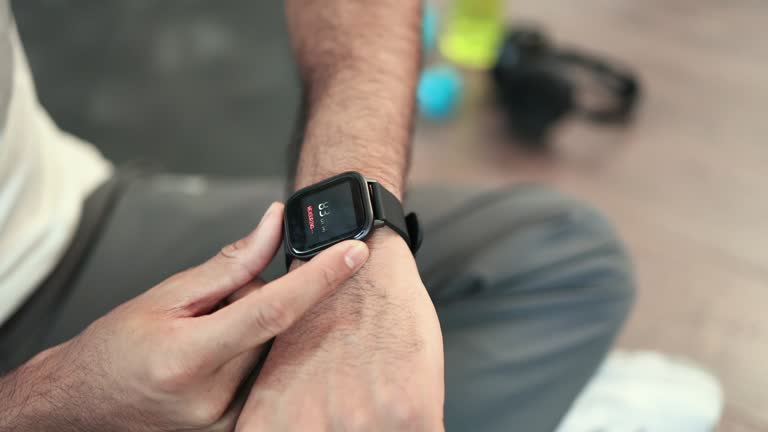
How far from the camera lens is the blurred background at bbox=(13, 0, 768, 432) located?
4.17 feet

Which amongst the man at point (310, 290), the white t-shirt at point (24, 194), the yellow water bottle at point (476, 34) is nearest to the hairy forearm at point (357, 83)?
the man at point (310, 290)

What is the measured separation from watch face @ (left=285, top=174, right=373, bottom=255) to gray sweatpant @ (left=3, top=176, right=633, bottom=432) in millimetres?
153

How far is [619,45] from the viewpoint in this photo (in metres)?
1.87

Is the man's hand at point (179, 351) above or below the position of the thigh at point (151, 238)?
above

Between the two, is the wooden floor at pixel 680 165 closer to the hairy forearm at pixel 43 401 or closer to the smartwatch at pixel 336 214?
the smartwatch at pixel 336 214

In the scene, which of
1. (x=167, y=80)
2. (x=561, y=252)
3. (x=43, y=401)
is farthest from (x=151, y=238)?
(x=167, y=80)

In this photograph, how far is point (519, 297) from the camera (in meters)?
0.78

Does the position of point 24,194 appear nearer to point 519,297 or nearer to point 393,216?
point 393,216

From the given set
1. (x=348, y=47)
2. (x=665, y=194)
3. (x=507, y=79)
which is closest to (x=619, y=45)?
(x=507, y=79)

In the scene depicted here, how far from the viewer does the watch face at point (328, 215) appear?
0.61 metres

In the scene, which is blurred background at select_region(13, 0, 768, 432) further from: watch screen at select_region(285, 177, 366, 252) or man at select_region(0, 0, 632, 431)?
watch screen at select_region(285, 177, 366, 252)

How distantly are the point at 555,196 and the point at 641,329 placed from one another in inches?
18.6

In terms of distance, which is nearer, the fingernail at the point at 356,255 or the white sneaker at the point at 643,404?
the fingernail at the point at 356,255

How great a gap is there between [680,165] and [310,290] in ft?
4.24
